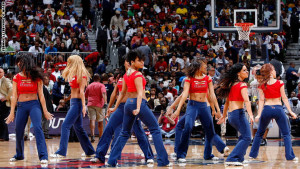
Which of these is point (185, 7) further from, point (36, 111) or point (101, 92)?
point (36, 111)

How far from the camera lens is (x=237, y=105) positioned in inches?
411

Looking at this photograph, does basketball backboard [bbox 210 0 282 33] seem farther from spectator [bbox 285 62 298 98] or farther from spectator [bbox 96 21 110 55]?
spectator [bbox 96 21 110 55]

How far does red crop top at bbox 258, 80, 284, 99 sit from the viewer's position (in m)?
11.1

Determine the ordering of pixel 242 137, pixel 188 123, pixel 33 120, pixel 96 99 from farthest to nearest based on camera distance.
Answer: pixel 96 99
pixel 188 123
pixel 33 120
pixel 242 137

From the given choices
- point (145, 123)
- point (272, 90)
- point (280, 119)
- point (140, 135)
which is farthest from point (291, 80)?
point (145, 123)

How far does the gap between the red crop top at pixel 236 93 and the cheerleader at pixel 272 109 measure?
0.76m

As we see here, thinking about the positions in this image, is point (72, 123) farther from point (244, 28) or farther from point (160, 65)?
point (160, 65)

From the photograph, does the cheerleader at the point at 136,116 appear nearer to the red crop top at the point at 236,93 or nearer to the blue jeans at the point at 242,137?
the blue jeans at the point at 242,137

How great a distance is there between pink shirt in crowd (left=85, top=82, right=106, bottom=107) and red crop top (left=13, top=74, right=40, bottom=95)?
4.83 metres

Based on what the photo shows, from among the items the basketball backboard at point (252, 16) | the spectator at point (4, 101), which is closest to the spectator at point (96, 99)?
the spectator at point (4, 101)

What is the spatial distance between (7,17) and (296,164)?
19873mm

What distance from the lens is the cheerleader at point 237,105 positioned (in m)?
10.2

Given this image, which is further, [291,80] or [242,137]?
[291,80]

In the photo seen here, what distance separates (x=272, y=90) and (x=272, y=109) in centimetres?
40
